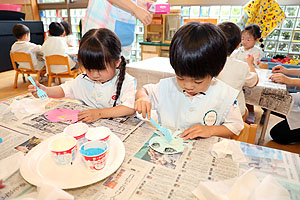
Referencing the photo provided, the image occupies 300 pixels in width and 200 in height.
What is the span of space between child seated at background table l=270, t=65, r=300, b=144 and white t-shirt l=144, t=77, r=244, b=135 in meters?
0.94

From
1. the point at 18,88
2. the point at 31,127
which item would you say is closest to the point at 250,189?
the point at 31,127

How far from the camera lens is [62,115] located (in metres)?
0.86

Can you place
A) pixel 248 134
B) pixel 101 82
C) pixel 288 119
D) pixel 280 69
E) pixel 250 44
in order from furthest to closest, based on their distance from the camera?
pixel 250 44, pixel 280 69, pixel 288 119, pixel 101 82, pixel 248 134

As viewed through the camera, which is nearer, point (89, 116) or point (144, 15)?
point (89, 116)

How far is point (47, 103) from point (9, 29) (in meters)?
4.45

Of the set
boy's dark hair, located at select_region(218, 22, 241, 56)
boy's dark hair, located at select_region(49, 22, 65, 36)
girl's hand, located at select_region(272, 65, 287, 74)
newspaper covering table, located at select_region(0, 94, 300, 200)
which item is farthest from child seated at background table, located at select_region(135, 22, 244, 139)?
boy's dark hair, located at select_region(49, 22, 65, 36)

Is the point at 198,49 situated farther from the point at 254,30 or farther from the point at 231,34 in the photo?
the point at 254,30

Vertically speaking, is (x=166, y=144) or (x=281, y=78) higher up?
(x=281, y=78)

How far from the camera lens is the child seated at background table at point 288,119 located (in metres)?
1.49

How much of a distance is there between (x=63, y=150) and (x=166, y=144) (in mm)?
323

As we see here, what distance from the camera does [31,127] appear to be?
2.48ft

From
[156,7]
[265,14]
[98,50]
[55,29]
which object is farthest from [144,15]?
[55,29]

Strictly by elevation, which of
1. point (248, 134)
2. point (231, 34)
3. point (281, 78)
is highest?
point (231, 34)

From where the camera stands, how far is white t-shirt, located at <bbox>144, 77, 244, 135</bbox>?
86cm
